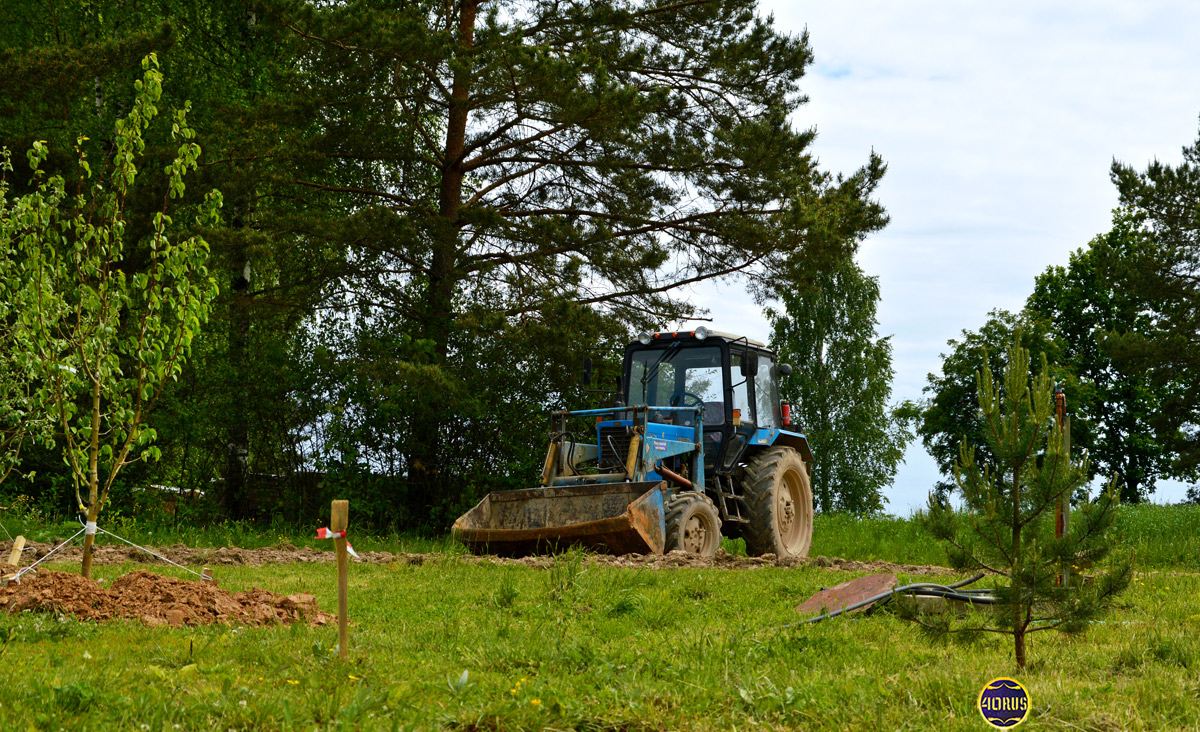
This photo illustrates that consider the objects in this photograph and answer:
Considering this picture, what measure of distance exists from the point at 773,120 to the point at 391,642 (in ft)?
38.3

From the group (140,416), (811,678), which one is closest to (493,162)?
(140,416)

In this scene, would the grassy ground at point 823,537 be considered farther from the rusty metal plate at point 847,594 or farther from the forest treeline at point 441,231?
the rusty metal plate at point 847,594

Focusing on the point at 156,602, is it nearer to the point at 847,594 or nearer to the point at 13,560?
the point at 13,560

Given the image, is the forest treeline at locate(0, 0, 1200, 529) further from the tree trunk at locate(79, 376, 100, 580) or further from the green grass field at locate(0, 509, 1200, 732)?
the green grass field at locate(0, 509, 1200, 732)

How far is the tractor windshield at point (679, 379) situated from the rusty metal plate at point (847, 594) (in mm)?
4921

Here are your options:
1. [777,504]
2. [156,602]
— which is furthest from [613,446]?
[156,602]

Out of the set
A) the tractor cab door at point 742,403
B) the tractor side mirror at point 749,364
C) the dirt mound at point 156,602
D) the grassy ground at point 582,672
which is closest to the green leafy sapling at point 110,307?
the dirt mound at point 156,602

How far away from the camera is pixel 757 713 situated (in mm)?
3697

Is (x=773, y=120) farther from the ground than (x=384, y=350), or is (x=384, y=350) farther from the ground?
(x=773, y=120)

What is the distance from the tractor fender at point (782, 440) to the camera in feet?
38.3

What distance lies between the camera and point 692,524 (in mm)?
10000

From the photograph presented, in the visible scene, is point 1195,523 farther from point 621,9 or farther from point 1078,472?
point 1078,472

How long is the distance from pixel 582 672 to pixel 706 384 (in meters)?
7.33

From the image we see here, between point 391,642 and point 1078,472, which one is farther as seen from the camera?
point 391,642
